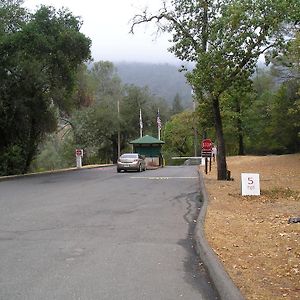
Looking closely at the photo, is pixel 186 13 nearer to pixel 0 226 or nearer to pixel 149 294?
pixel 0 226

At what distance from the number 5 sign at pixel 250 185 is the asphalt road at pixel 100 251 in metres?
2.22

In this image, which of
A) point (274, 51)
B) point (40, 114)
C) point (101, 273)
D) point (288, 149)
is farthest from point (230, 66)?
point (288, 149)

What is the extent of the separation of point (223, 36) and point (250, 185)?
6.20 m

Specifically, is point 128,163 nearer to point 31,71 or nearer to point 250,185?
point 31,71

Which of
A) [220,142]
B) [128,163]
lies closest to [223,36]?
[220,142]

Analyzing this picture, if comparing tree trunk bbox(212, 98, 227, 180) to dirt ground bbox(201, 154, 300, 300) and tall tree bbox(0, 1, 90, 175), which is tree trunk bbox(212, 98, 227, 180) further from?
tall tree bbox(0, 1, 90, 175)

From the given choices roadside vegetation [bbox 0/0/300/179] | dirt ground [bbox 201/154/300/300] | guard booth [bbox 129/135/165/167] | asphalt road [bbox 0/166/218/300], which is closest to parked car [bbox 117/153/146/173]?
roadside vegetation [bbox 0/0/300/179]

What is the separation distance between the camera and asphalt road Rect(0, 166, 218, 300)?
5688mm

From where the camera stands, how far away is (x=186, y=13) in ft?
69.2

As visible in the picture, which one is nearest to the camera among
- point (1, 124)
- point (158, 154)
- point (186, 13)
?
point (186, 13)

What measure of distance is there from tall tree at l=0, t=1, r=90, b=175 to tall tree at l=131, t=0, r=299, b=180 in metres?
6.90

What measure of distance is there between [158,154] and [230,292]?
40030mm

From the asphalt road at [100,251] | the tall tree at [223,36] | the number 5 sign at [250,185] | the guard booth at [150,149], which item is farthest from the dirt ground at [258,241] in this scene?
the guard booth at [150,149]

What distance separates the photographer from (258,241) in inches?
331
